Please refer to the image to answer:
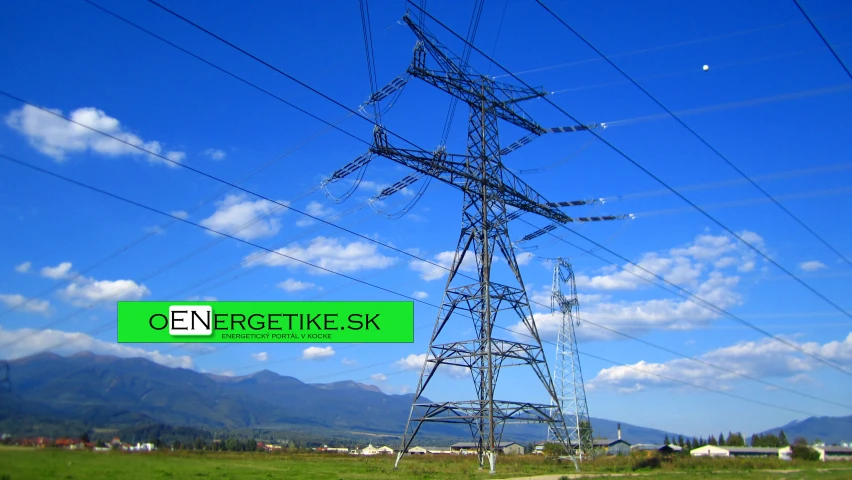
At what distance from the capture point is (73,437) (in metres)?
19.2

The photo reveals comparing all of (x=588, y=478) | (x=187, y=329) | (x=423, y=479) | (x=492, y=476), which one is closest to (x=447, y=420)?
(x=492, y=476)

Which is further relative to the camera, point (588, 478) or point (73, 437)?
point (588, 478)

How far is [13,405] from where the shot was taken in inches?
760

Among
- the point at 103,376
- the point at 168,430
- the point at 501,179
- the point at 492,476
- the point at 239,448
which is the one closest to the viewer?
the point at 168,430

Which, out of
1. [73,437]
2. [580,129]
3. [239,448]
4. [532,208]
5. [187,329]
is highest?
[580,129]

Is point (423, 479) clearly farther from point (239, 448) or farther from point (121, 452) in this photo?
point (121, 452)

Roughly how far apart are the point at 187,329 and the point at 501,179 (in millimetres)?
22475

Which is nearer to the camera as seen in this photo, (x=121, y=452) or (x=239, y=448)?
(x=121, y=452)

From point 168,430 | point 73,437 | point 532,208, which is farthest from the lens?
point 532,208

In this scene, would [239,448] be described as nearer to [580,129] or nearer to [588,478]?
[588,478]

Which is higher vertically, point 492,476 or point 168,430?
point 168,430

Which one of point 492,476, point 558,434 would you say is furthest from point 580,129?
point 492,476

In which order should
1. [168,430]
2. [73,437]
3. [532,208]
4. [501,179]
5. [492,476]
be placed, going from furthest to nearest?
[532,208]
[501,179]
[492,476]
[168,430]
[73,437]

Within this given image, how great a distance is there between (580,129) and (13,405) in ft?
122
